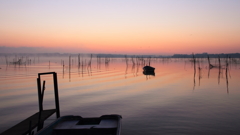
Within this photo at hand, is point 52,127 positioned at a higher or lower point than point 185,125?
higher

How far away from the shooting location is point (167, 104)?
9.47 m

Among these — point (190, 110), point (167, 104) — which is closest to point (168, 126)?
point (190, 110)

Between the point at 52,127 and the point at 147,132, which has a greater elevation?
the point at 52,127

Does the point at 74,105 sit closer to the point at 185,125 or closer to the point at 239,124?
the point at 185,125

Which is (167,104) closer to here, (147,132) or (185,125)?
(185,125)

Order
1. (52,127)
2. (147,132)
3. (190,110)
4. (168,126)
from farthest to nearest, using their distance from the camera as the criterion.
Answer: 1. (190,110)
2. (168,126)
3. (147,132)
4. (52,127)

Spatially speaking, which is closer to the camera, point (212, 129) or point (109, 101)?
point (212, 129)

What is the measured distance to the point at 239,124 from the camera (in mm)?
6766

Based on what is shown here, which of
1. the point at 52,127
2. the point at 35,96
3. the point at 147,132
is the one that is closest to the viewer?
the point at 52,127

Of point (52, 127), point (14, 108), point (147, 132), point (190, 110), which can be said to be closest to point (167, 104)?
point (190, 110)

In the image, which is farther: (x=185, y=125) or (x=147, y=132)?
(x=185, y=125)

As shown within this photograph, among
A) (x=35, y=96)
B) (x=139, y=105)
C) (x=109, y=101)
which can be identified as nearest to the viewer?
(x=139, y=105)

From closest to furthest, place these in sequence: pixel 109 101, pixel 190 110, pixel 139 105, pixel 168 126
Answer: pixel 168 126, pixel 190 110, pixel 139 105, pixel 109 101

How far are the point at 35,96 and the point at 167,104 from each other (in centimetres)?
658
